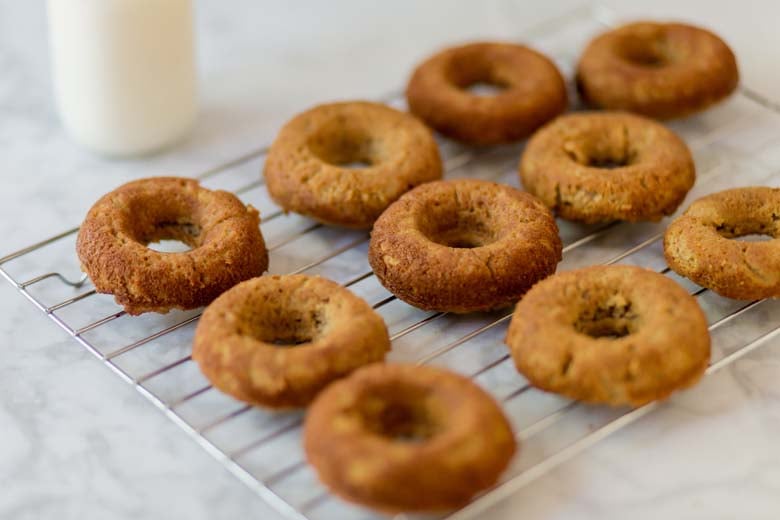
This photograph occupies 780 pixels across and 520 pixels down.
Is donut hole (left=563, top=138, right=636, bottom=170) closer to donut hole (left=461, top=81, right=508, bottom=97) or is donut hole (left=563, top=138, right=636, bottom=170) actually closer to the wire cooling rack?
the wire cooling rack

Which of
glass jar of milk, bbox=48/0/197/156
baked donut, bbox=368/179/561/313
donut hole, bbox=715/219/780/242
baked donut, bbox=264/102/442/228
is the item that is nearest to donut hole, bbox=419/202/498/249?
baked donut, bbox=368/179/561/313

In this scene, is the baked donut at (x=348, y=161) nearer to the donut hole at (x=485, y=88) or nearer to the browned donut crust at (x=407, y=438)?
the donut hole at (x=485, y=88)

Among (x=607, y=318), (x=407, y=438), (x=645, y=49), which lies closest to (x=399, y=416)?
(x=407, y=438)

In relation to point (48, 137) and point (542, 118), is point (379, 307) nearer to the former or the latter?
point (542, 118)

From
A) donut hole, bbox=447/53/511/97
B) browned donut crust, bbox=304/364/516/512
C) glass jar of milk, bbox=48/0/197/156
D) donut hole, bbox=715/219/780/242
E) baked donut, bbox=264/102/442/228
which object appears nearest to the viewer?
browned donut crust, bbox=304/364/516/512

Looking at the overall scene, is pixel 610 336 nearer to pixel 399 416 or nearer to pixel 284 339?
pixel 399 416

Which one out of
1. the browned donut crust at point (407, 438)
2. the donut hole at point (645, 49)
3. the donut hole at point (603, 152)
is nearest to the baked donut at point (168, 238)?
the browned donut crust at point (407, 438)
